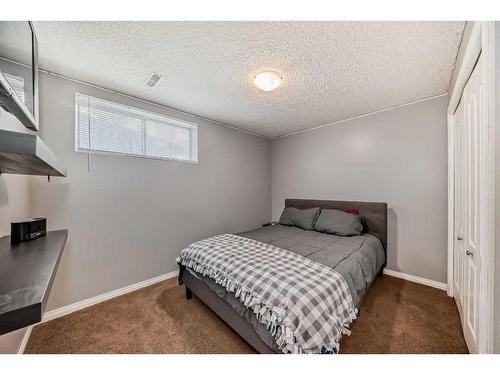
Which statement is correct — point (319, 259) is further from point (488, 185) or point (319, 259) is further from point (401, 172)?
point (401, 172)

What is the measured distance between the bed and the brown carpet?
178mm

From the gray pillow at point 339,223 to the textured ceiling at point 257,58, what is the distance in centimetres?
154

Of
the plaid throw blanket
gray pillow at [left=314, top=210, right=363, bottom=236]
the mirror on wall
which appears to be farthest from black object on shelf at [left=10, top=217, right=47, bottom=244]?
gray pillow at [left=314, top=210, right=363, bottom=236]

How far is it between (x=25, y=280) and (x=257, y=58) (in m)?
1.91

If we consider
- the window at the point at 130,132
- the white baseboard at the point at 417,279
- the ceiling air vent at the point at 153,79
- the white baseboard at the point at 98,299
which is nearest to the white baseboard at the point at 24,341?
the white baseboard at the point at 98,299

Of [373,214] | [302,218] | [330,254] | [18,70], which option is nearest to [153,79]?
[18,70]

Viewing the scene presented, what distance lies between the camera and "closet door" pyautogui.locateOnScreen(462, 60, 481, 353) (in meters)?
1.21

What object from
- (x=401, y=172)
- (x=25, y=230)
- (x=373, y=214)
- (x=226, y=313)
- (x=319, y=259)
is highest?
(x=401, y=172)

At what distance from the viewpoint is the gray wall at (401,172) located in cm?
234

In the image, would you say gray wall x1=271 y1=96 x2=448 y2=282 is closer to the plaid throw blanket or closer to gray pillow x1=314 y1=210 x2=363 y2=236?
gray pillow x1=314 y1=210 x2=363 y2=236

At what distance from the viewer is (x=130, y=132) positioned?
235 centimetres

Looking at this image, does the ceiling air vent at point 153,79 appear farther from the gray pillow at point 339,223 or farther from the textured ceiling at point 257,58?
the gray pillow at point 339,223

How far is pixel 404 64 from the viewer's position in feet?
5.64

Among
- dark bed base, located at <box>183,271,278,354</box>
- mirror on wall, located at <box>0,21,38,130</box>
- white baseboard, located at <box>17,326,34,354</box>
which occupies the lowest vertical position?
white baseboard, located at <box>17,326,34,354</box>
